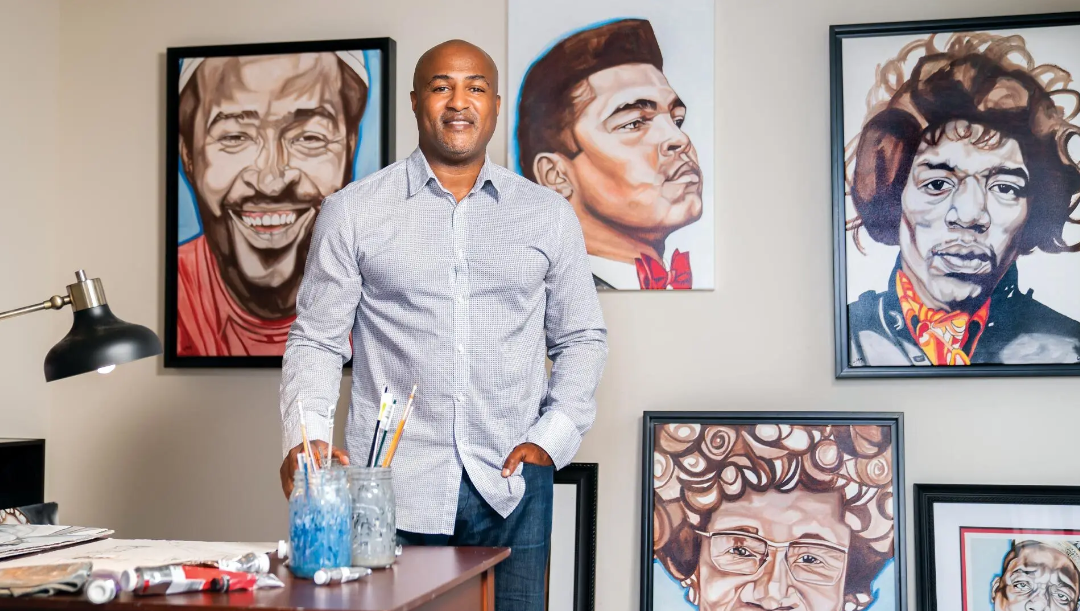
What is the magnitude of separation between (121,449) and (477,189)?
1647 mm

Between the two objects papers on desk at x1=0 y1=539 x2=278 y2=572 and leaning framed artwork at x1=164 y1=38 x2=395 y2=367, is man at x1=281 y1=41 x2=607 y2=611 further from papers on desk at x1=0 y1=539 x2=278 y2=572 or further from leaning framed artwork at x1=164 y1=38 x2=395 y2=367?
leaning framed artwork at x1=164 y1=38 x2=395 y2=367

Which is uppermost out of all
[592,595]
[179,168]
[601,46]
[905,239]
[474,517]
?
[601,46]

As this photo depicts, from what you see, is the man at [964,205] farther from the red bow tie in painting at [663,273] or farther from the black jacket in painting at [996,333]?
the red bow tie in painting at [663,273]

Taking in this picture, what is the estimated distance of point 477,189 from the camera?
2.22 m

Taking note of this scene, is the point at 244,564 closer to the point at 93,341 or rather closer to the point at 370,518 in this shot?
the point at 370,518

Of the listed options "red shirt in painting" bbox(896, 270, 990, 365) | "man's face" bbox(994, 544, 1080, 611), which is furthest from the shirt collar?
"man's face" bbox(994, 544, 1080, 611)

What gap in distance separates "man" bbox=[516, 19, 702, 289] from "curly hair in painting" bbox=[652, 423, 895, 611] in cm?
47

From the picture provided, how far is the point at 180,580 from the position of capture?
1.29 meters

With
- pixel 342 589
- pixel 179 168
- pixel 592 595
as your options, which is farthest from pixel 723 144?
pixel 342 589

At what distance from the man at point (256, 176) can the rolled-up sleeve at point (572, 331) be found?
99cm

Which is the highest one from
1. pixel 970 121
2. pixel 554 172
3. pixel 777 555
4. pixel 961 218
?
pixel 970 121

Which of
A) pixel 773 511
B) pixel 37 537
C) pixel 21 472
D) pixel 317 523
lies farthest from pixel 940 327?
pixel 21 472

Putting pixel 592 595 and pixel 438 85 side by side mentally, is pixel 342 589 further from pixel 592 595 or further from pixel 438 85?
pixel 592 595

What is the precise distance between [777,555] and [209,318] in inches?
69.7
